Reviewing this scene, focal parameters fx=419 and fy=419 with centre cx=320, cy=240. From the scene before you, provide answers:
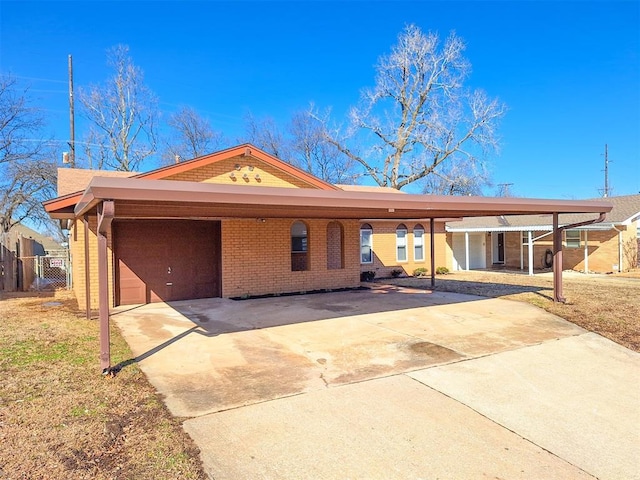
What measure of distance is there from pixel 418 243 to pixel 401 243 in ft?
3.37

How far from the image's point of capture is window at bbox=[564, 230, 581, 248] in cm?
2012

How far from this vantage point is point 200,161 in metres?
11.1

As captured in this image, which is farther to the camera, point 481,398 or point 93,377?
point 93,377

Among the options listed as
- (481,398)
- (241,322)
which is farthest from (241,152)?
(481,398)

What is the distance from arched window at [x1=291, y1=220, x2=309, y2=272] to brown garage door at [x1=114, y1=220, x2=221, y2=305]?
9.53 feet

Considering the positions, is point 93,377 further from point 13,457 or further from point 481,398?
point 481,398

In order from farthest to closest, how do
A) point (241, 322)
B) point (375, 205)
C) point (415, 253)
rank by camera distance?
point (415, 253) → point (241, 322) → point (375, 205)

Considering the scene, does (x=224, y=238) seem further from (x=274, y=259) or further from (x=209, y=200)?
(x=209, y=200)

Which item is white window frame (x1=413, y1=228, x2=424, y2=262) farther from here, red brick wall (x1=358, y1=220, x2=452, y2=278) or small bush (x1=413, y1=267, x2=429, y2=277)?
small bush (x1=413, y1=267, x2=429, y2=277)

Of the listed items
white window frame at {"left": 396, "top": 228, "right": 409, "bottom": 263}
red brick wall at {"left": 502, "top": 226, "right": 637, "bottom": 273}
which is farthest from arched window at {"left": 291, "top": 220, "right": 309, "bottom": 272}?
red brick wall at {"left": 502, "top": 226, "right": 637, "bottom": 273}

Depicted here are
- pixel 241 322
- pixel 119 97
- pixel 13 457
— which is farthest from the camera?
pixel 119 97

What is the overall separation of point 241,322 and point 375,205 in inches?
154

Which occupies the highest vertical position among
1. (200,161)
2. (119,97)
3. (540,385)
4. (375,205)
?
(119,97)

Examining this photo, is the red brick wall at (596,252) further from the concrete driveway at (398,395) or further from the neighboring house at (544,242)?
the concrete driveway at (398,395)
